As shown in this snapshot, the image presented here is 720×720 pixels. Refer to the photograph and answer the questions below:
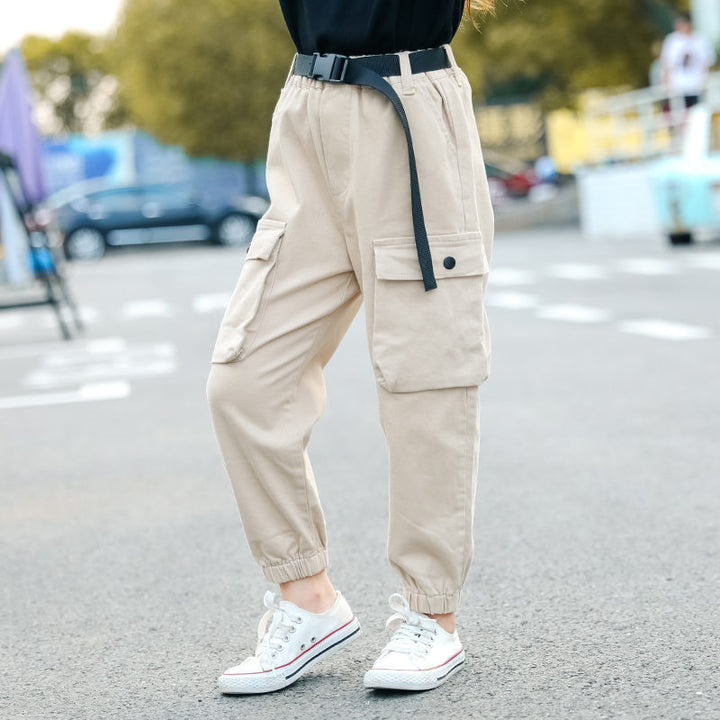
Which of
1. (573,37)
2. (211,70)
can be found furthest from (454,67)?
(211,70)

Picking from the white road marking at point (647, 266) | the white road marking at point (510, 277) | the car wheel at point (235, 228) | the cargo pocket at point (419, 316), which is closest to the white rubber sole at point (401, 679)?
the cargo pocket at point (419, 316)

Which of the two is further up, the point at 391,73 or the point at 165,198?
the point at 391,73

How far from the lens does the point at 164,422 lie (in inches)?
299

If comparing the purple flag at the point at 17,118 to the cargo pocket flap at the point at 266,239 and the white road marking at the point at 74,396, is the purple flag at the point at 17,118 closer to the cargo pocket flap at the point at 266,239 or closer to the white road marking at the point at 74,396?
the white road marking at the point at 74,396

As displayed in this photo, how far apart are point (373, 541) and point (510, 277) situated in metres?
12.0

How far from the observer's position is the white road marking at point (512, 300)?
513 inches

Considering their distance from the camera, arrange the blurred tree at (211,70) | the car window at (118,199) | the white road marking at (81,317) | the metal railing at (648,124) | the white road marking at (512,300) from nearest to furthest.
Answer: the white road marking at (512,300), the white road marking at (81,317), the metal railing at (648,124), the car window at (118,199), the blurred tree at (211,70)

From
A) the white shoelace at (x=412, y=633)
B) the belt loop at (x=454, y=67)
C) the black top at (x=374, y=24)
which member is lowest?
the white shoelace at (x=412, y=633)

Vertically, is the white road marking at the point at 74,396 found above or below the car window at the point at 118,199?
above

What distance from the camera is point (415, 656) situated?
313 centimetres

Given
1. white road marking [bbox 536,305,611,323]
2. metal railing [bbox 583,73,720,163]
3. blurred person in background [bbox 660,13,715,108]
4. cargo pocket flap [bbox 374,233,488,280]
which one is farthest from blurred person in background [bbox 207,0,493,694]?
blurred person in background [bbox 660,13,715,108]

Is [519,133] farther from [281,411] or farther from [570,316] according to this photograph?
[281,411]

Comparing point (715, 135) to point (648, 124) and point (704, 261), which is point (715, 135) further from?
point (648, 124)

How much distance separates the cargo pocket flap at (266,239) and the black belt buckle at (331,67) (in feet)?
1.01
